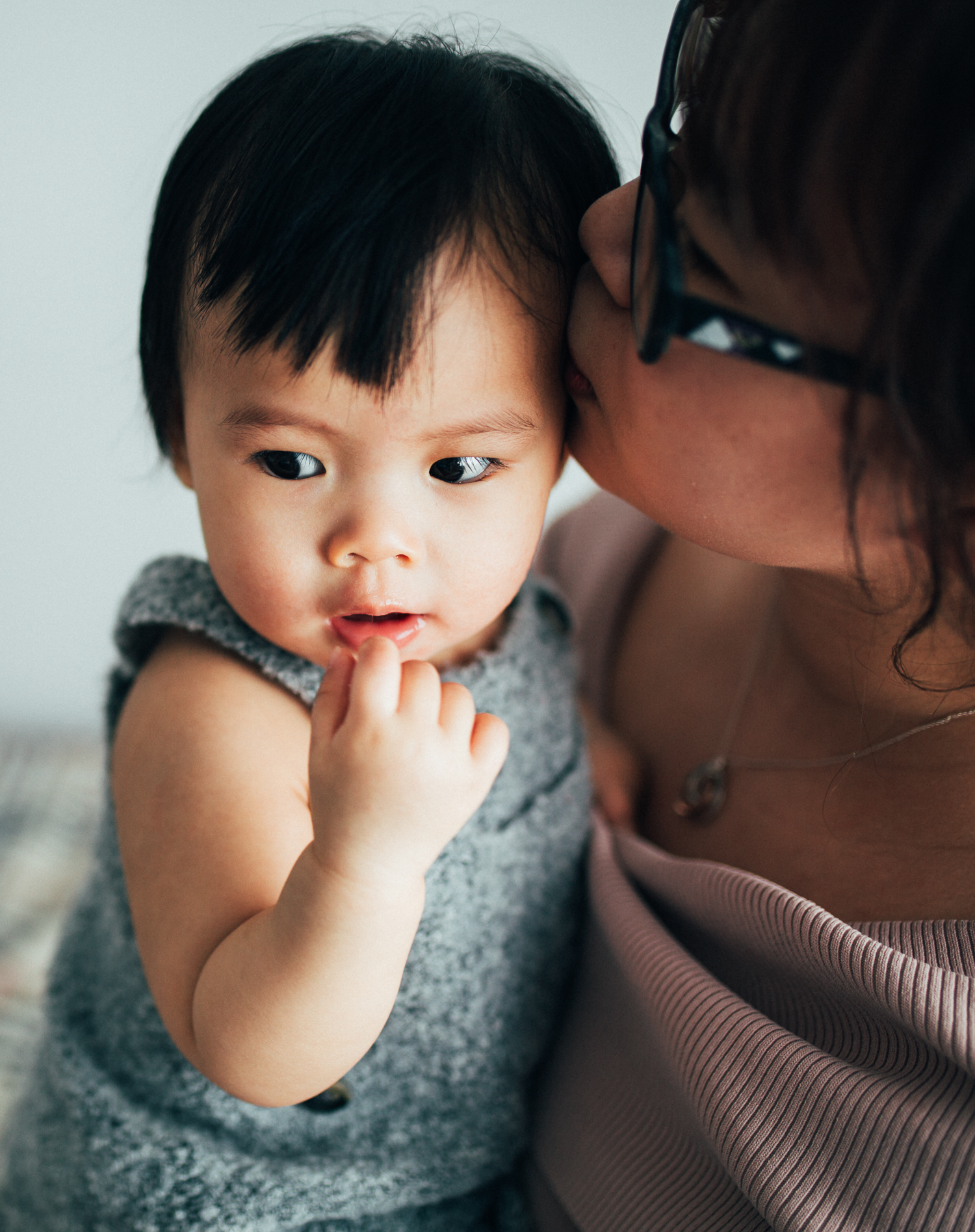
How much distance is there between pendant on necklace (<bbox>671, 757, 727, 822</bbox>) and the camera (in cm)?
84

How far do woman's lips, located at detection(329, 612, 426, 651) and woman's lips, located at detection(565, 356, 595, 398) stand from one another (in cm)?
20

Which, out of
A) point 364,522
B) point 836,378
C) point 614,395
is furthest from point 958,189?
point 364,522

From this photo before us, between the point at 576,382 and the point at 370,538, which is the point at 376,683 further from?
the point at 576,382

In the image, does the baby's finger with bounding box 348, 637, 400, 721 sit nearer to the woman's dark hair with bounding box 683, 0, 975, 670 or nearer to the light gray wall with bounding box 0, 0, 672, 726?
the woman's dark hair with bounding box 683, 0, 975, 670

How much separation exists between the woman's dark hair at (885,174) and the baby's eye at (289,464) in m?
0.30

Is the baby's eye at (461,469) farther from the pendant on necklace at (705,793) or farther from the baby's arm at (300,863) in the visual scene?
the pendant on necklace at (705,793)

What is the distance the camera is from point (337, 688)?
562 mm

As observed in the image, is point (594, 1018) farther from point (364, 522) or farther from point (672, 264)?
point (672, 264)

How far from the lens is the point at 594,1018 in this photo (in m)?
0.82

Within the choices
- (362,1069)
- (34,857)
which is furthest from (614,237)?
(34,857)

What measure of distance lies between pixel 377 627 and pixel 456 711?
13cm

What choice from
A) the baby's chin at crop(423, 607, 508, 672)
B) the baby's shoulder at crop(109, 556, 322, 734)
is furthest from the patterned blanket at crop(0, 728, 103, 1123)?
the baby's chin at crop(423, 607, 508, 672)

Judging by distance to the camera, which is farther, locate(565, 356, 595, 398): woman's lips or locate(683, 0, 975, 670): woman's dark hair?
locate(565, 356, 595, 398): woman's lips

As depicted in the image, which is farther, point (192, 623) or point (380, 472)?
point (192, 623)
